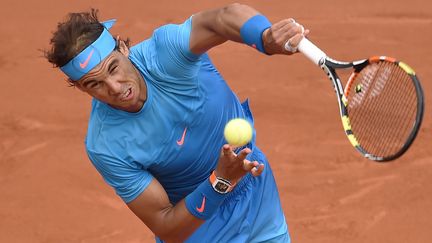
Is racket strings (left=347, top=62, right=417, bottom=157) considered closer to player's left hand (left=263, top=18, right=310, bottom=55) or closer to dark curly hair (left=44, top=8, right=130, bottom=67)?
player's left hand (left=263, top=18, right=310, bottom=55)

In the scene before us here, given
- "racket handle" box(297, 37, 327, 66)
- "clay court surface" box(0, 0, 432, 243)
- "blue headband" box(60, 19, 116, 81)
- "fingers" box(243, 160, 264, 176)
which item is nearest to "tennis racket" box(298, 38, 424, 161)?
"racket handle" box(297, 37, 327, 66)

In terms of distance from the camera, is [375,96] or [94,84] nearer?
[94,84]

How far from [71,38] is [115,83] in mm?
283

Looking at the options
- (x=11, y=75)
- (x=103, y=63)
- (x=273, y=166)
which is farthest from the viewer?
(x=11, y=75)

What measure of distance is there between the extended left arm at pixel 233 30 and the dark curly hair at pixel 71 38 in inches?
16.4

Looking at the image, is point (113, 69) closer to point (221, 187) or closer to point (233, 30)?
point (233, 30)

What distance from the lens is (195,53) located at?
3477 millimetres

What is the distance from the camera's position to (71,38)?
3398mm

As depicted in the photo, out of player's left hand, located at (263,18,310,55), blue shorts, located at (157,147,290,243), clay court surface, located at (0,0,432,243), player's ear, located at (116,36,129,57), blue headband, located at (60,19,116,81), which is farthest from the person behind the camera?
clay court surface, located at (0,0,432,243)

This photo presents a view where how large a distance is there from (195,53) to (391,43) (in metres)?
3.78

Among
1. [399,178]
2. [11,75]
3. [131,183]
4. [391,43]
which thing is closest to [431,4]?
[391,43]

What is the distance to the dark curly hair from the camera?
11.1ft

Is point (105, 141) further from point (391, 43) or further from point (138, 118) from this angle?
point (391, 43)

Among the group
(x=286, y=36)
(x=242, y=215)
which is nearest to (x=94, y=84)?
(x=286, y=36)
